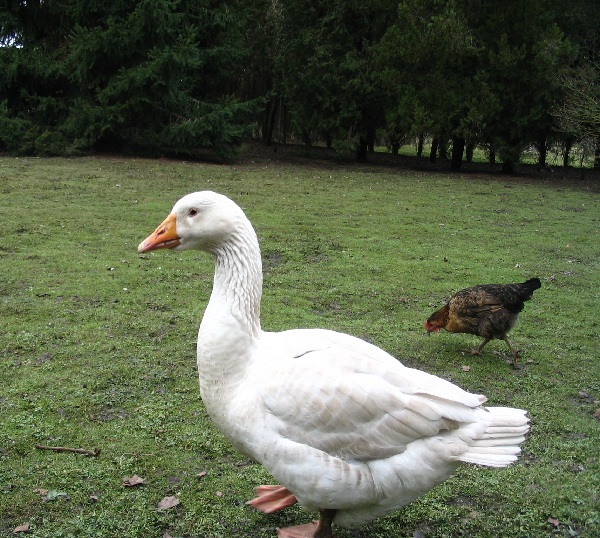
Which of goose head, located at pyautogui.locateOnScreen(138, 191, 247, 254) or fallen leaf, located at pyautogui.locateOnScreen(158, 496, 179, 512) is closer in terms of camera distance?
goose head, located at pyautogui.locateOnScreen(138, 191, 247, 254)

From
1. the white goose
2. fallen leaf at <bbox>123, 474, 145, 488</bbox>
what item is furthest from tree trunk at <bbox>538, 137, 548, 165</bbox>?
fallen leaf at <bbox>123, 474, 145, 488</bbox>

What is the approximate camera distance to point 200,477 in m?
3.93

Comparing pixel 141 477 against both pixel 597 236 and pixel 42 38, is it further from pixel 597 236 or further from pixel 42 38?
pixel 42 38

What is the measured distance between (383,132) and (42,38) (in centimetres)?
1352

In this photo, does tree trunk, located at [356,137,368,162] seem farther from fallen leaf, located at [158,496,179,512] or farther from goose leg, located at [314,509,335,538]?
goose leg, located at [314,509,335,538]

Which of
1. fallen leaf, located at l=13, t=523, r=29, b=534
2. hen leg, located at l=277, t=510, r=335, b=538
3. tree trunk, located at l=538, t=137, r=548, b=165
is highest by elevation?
tree trunk, located at l=538, t=137, r=548, b=165

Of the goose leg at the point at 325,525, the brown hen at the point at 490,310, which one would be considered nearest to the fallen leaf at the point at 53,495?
the goose leg at the point at 325,525

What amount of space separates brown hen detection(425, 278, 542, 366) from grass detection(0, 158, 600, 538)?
319mm

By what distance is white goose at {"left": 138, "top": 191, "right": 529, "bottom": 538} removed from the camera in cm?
303

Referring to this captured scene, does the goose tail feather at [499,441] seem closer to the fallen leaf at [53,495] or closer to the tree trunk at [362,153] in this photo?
the fallen leaf at [53,495]

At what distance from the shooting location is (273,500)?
3.64m

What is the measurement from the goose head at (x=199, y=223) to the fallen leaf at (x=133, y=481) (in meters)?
1.55

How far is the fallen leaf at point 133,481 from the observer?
12.5 feet

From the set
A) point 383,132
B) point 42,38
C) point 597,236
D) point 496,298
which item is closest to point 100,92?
point 42,38
